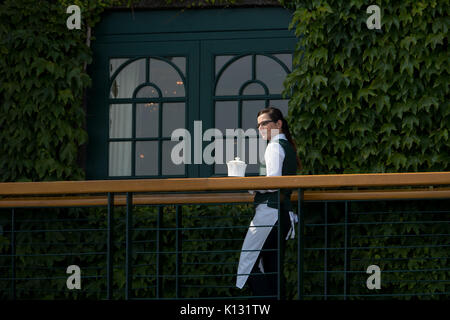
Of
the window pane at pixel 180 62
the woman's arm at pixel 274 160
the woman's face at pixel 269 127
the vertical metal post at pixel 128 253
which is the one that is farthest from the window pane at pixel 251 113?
the vertical metal post at pixel 128 253

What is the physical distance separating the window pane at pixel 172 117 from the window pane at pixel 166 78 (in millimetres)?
121

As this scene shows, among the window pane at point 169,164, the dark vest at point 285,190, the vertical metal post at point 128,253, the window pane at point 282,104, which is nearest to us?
the vertical metal post at point 128,253

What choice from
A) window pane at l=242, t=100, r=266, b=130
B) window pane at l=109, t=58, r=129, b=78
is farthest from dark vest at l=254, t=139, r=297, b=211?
window pane at l=109, t=58, r=129, b=78

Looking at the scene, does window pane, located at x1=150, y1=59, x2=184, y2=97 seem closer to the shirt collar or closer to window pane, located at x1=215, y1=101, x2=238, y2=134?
window pane, located at x1=215, y1=101, x2=238, y2=134

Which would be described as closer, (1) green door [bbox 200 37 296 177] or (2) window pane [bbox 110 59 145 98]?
(1) green door [bbox 200 37 296 177]

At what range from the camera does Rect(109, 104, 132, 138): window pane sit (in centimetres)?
675

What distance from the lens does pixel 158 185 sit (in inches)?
166

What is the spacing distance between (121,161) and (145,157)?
0.81ft

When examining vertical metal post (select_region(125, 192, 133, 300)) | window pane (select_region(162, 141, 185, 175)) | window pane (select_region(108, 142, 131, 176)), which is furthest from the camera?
window pane (select_region(108, 142, 131, 176))

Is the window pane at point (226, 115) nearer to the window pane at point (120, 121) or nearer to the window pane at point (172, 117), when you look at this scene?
the window pane at point (172, 117)

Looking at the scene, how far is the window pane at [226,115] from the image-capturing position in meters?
6.56

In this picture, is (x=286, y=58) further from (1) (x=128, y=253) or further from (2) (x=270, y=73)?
(1) (x=128, y=253)

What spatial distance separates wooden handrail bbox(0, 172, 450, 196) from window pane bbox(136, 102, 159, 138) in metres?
2.49

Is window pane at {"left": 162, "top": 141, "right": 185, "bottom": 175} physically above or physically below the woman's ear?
below
